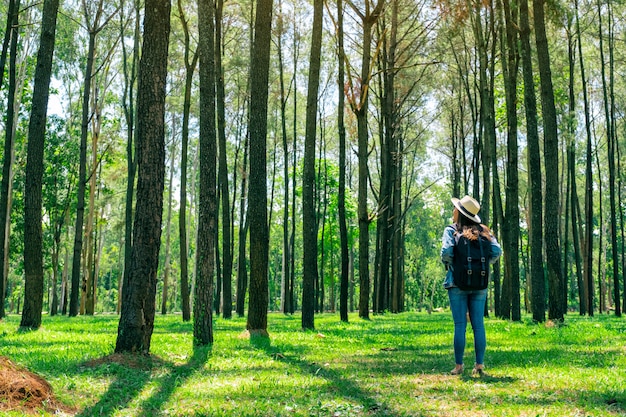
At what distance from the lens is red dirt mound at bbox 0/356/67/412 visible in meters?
4.68

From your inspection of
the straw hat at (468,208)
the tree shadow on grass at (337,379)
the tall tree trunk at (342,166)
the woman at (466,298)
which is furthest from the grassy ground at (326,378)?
the tall tree trunk at (342,166)

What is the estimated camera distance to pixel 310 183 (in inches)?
548

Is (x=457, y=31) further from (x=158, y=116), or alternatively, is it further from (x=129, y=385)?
(x=129, y=385)

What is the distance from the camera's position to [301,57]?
31.4 metres

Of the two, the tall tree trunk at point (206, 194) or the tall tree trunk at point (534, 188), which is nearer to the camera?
the tall tree trunk at point (206, 194)

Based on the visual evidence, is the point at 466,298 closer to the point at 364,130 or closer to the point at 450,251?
the point at 450,251

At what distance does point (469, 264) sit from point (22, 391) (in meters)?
4.71

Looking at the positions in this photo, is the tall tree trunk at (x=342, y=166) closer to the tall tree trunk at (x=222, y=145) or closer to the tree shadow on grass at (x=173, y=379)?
the tall tree trunk at (x=222, y=145)

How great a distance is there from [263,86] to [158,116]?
10.9ft

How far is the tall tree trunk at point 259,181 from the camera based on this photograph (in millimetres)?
11102

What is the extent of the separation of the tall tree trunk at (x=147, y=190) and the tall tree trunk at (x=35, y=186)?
5064mm

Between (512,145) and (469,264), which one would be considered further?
(512,145)

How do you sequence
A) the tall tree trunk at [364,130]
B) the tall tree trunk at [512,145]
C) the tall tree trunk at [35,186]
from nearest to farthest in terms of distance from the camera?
the tall tree trunk at [35,186]
the tall tree trunk at [512,145]
the tall tree trunk at [364,130]

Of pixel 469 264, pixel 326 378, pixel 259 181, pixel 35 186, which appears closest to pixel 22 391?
pixel 326 378
